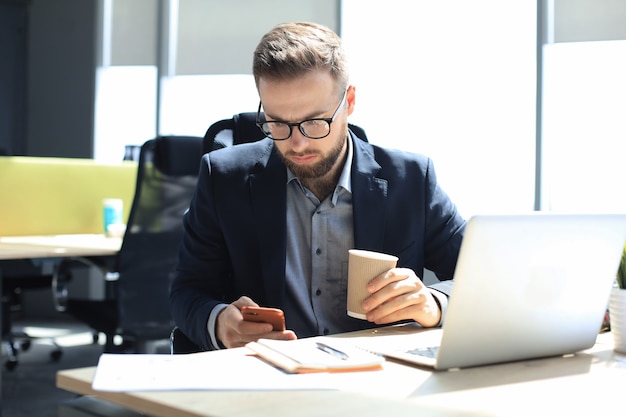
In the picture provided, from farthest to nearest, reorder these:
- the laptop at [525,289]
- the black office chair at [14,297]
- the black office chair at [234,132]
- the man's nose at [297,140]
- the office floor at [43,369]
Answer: the black office chair at [14,297] → the office floor at [43,369] → the black office chair at [234,132] → the man's nose at [297,140] → the laptop at [525,289]

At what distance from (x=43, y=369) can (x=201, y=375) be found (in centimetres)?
383

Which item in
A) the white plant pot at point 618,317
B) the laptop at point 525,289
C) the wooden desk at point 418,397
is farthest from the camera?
the white plant pot at point 618,317

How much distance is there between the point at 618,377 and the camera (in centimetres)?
114

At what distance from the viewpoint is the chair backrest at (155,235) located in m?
3.18

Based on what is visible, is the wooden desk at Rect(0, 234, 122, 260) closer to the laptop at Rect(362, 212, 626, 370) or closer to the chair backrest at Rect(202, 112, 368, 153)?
the chair backrest at Rect(202, 112, 368, 153)

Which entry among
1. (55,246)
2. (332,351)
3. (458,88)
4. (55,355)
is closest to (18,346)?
(55,355)

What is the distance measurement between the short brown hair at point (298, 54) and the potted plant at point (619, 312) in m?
0.70

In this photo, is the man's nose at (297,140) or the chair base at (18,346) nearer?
the man's nose at (297,140)

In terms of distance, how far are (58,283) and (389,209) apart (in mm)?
2017

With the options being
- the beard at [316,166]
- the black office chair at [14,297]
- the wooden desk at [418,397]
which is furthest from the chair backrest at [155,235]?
the wooden desk at [418,397]

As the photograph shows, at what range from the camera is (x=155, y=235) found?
128 inches

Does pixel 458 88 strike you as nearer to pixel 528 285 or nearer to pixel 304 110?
pixel 304 110

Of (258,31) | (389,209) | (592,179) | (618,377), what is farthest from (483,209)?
(618,377)

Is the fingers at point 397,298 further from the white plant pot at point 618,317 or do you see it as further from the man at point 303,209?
the white plant pot at point 618,317
